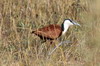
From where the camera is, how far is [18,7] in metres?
7.46

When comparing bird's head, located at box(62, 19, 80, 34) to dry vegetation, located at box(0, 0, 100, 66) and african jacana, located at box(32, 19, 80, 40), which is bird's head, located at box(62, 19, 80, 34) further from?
dry vegetation, located at box(0, 0, 100, 66)

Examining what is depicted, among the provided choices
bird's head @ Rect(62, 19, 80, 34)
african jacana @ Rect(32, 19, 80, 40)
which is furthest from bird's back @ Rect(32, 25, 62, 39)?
bird's head @ Rect(62, 19, 80, 34)

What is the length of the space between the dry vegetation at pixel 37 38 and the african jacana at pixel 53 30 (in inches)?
4.9

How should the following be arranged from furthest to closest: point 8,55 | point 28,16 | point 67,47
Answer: point 28,16 → point 67,47 → point 8,55

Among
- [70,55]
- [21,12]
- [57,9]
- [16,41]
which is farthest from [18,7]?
[70,55]

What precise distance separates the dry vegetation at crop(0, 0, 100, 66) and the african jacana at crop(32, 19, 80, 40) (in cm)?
12

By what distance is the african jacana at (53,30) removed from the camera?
671 centimetres

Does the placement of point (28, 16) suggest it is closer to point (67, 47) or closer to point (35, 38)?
point (35, 38)

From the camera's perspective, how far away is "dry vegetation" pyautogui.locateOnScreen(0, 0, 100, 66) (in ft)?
16.9

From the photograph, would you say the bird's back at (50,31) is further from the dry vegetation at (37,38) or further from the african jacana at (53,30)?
the dry vegetation at (37,38)

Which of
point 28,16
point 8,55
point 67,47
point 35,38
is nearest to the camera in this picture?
point 8,55

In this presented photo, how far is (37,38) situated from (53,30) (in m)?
0.35

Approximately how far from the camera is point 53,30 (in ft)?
22.7

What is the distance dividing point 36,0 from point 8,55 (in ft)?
7.10
